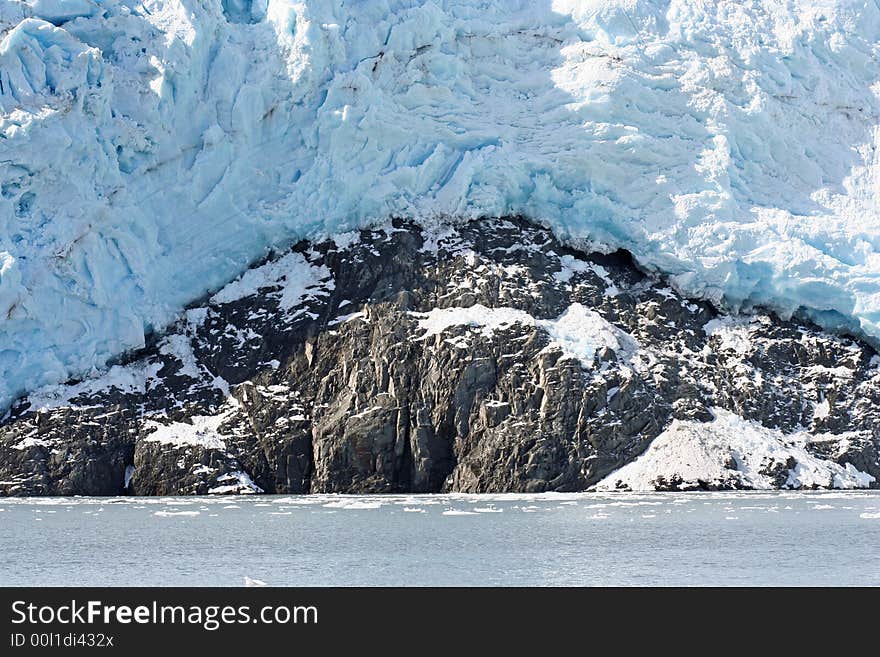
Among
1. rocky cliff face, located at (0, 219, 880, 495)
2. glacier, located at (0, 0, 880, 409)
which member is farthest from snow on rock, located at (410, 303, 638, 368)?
glacier, located at (0, 0, 880, 409)

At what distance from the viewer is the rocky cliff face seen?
175 feet

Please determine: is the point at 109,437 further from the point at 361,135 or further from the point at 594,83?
the point at 594,83

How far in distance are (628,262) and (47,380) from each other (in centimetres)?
2437

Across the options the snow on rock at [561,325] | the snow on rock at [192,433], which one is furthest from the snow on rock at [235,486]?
the snow on rock at [561,325]

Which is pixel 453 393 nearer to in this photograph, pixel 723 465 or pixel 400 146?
pixel 723 465

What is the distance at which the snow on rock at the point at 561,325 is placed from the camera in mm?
55031

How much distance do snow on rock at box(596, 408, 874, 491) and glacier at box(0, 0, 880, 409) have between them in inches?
284

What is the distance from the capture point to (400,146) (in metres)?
60.2

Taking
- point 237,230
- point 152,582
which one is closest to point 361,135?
point 237,230

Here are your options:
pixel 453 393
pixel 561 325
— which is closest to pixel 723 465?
pixel 561 325

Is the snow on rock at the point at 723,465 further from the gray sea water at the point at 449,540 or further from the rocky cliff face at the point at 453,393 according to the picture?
the gray sea water at the point at 449,540

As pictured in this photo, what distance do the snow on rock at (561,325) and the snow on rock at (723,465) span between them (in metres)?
4.13

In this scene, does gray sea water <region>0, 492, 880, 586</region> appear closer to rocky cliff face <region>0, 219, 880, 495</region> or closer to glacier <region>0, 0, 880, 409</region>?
rocky cliff face <region>0, 219, 880, 495</region>

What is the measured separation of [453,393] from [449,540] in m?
16.8
